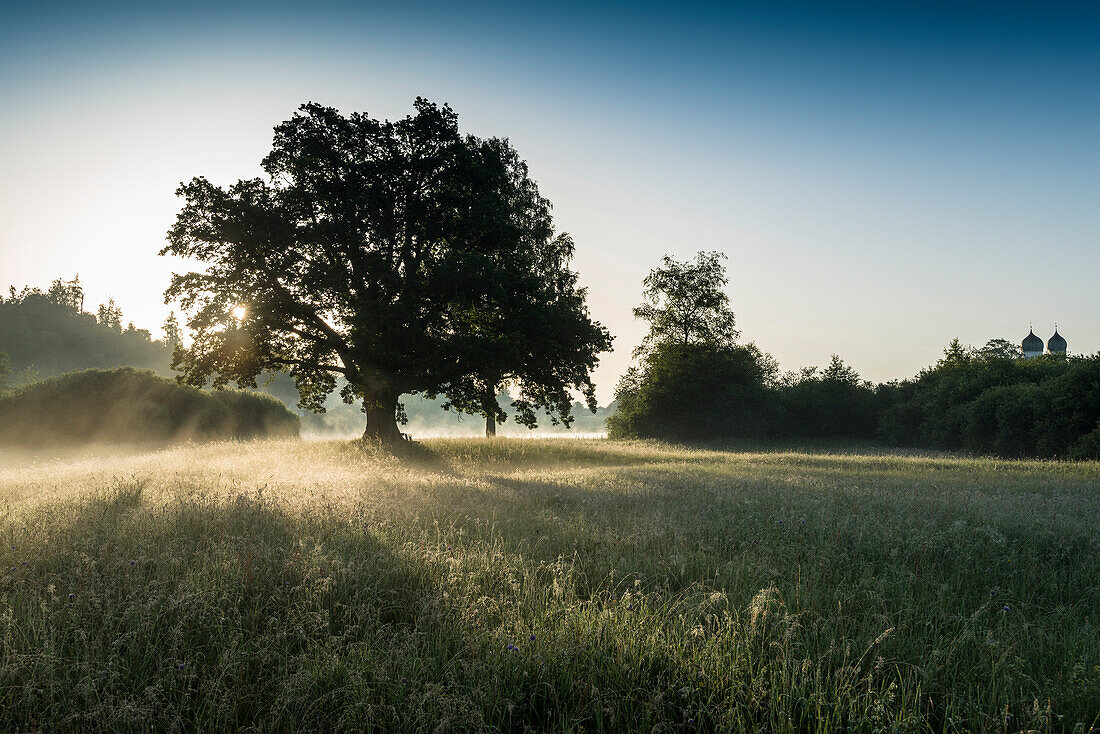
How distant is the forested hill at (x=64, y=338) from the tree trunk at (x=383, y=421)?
61326mm

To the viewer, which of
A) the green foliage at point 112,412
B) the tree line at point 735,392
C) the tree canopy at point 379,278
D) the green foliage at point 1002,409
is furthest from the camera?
the tree line at point 735,392

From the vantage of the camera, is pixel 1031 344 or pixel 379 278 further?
pixel 1031 344

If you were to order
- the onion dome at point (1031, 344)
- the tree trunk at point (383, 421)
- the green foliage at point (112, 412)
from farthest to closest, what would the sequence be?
the onion dome at point (1031, 344) → the green foliage at point (112, 412) → the tree trunk at point (383, 421)

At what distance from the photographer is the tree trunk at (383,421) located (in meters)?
20.7

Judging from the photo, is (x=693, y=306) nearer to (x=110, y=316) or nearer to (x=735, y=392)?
(x=735, y=392)

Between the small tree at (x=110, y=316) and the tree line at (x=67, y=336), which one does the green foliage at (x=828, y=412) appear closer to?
the tree line at (x=67, y=336)

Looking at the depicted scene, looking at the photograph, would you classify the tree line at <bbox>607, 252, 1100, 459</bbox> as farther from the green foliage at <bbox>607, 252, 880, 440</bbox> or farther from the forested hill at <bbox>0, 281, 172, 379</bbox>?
the forested hill at <bbox>0, 281, 172, 379</bbox>

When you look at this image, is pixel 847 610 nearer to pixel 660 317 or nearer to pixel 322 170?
pixel 322 170

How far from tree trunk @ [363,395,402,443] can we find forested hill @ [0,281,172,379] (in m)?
61.3

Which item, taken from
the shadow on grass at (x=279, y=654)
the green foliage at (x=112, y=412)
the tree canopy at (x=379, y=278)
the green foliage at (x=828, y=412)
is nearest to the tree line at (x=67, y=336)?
the green foliage at (x=112, y=412)

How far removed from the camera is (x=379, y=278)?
18.9 meters

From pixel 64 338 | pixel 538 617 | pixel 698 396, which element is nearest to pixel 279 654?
pixel 538 617

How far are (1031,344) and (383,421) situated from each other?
115441mm

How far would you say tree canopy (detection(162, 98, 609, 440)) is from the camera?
722 inches
